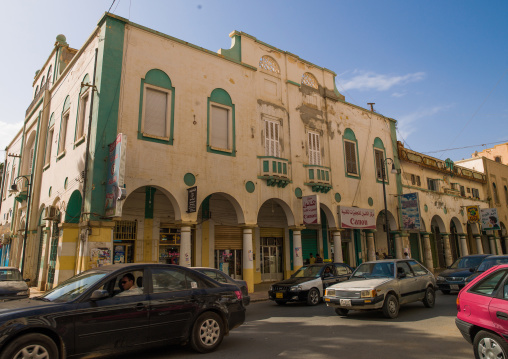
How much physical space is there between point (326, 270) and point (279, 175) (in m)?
6.60

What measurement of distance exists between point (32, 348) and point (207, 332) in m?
2.70

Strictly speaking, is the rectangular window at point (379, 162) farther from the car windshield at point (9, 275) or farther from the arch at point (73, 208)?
the car windshield at point (9, 275)

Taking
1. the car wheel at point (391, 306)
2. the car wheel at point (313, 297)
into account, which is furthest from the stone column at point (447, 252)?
the car wheel at point (391, 306)

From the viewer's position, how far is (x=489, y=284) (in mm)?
5422

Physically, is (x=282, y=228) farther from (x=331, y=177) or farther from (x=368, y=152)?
(x=368, y=152)

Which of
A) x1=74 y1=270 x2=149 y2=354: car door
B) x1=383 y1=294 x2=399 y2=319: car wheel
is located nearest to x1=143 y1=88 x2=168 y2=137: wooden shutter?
x1=74 y1=270 x2=149 y2=354: car door

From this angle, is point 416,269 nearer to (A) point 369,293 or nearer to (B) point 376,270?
(B) point 376,270

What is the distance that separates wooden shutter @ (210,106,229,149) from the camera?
17891 mm

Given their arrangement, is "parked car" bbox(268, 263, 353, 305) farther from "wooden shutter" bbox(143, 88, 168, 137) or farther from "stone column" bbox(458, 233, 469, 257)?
"stone column" bbox(458, 233, 469, 257)

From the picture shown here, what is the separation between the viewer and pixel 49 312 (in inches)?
195

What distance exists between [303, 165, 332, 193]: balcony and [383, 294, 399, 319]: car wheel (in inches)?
463

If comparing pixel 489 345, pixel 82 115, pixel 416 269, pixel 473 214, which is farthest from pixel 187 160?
pixel 473 214

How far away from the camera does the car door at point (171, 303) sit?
5.87 meters

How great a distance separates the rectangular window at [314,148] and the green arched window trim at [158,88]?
8.97 m
